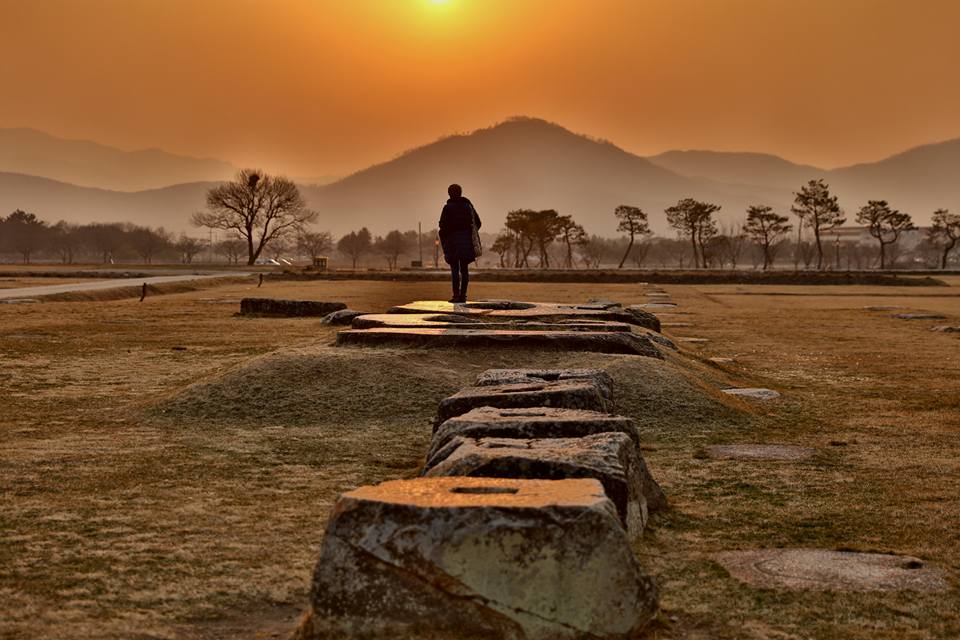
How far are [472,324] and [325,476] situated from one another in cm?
674

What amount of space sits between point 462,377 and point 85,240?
169197 mm

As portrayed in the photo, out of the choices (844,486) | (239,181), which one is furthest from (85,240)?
(844,486)

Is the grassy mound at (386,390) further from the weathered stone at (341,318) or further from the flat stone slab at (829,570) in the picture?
the weathered stone at (341,318)

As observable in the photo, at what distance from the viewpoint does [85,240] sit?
558ft

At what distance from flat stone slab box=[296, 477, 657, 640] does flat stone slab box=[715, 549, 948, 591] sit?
A: 1142 millimetres

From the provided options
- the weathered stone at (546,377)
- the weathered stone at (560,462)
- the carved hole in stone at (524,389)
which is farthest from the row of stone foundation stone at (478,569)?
the weathered stone at (546,377)

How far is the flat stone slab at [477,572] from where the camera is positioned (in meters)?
4.29

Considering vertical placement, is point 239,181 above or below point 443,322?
above

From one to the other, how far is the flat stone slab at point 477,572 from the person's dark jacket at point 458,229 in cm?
1491

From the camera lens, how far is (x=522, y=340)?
12484mm

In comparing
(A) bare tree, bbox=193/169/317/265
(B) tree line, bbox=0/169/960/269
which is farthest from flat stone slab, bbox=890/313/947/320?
(A) bare tree, bbox=193/169/317/265

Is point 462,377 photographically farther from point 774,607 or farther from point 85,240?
point 85,240

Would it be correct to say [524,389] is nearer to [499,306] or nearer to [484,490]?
[484,490]

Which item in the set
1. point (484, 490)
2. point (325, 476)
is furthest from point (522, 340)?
point (484, 490)
